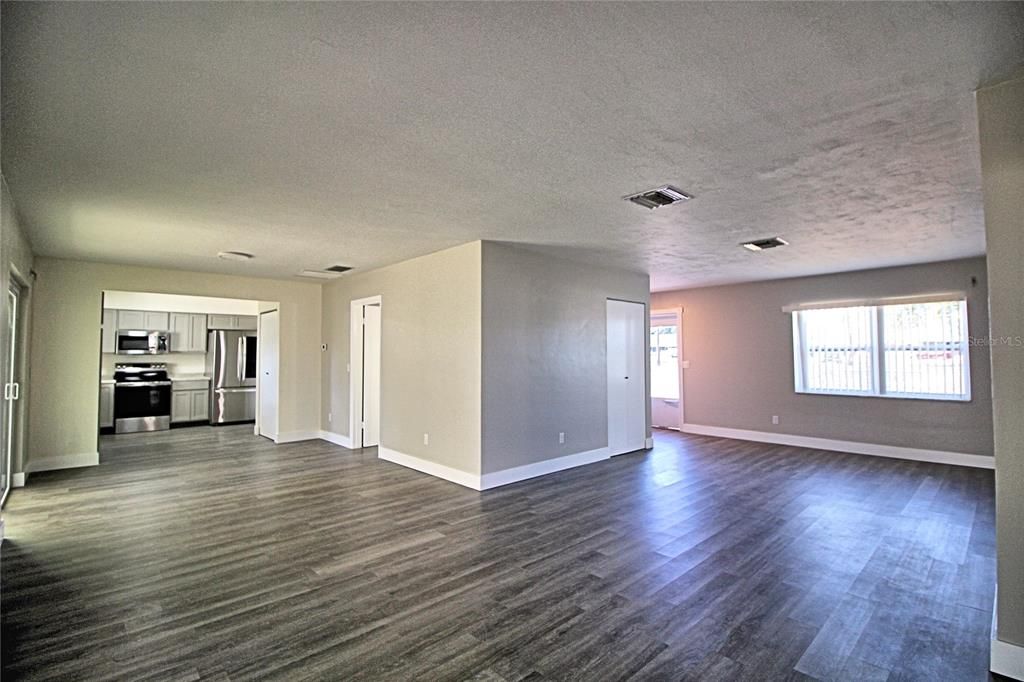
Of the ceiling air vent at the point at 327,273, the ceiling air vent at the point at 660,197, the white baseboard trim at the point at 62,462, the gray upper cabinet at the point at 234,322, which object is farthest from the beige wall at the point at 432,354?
the gray upper cabinet at the point at 234,322

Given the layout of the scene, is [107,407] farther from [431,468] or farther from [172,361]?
[431,468]

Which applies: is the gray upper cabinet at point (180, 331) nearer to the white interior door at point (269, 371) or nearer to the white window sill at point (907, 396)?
the white interior door at point (269, 371)

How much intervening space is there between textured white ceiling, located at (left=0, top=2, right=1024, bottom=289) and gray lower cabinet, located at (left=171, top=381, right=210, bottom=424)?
560 centimetres

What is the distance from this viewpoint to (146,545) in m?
3.36

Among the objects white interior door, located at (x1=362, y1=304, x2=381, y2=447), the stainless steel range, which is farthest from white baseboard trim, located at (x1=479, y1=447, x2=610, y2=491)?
the stainless steel range

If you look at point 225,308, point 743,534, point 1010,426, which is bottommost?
point 743,534

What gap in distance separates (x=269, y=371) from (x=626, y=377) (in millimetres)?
5506

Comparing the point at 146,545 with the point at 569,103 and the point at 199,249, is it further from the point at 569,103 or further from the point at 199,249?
the point at 569,103

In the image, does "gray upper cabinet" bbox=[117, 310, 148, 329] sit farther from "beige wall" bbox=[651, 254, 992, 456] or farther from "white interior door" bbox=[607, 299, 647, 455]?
"beige wall" bbox=[651, 254, 992, 456]

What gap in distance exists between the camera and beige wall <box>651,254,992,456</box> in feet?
18.8

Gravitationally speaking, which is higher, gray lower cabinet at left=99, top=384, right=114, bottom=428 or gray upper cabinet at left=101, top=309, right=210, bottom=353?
gray upper cabinet at left=101, top=309, right=210, bottom=353

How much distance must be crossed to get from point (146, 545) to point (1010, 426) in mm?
4867

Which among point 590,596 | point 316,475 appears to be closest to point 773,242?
point 590,596

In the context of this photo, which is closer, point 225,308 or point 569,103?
point 569,103
